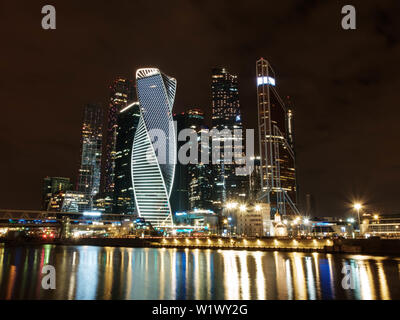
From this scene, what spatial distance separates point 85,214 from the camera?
631ft

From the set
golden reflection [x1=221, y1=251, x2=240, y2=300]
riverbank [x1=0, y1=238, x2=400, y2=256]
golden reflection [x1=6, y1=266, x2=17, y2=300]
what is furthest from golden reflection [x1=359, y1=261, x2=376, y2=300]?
riverbank [x1=0, y1=238, x2=400, y2=256]

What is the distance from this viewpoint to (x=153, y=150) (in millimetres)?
172750

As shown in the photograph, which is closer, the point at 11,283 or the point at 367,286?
the point at 367,286

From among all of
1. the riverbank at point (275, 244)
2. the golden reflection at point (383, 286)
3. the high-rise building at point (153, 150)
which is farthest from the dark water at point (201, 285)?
the high-rise building at point (153, 150)

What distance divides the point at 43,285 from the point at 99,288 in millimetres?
6865

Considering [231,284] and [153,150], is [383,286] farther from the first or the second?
[153,150]

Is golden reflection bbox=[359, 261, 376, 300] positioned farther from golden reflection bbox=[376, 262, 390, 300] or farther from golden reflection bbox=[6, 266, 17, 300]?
golden reflection bbox=[6, 266, 17, 300]

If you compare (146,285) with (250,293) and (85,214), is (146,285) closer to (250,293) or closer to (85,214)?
(250,293)

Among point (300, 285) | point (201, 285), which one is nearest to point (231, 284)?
point (201, 285)

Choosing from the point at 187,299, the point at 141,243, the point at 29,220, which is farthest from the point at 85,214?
the point at 187,299

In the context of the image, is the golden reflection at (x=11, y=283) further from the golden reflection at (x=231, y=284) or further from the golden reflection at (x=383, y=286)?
the golden reflection at (x=383, y=286)

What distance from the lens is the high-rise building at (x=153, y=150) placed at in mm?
180875
